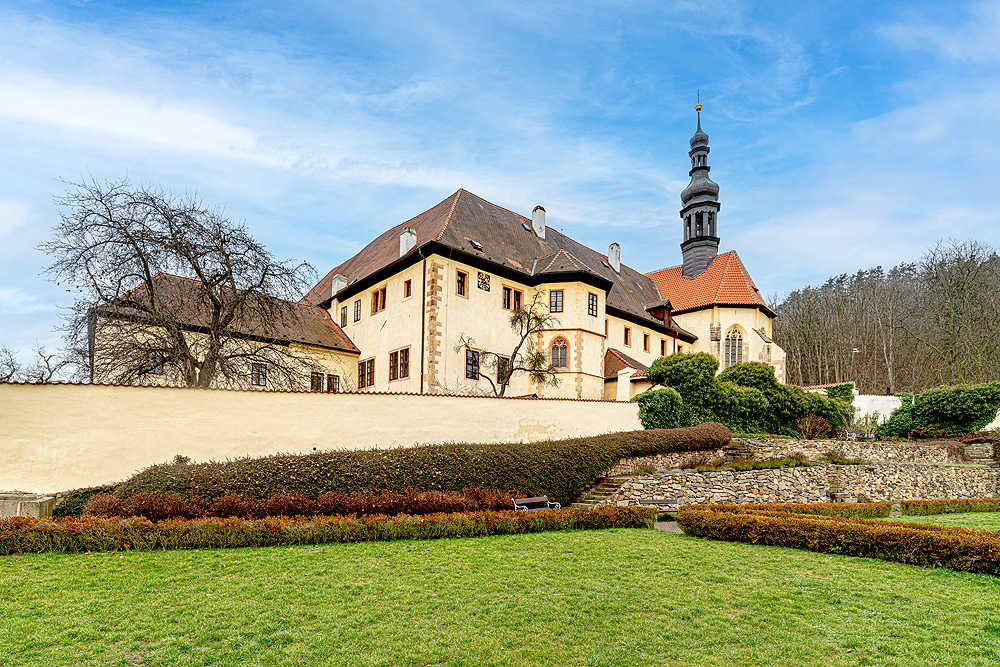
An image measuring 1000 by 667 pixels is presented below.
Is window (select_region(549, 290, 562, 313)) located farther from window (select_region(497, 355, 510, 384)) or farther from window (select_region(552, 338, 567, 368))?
window (select_region(497, 355, 510, 384))

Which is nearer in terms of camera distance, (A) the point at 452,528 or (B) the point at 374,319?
(A) the point at 452,528

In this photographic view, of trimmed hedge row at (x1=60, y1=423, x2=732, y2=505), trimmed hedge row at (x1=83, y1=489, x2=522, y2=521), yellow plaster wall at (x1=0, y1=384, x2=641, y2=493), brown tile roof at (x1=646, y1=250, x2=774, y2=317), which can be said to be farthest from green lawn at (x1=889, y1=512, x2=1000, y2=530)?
brown tile roof at (x1=646, y1=250, x2=774, y2=317)

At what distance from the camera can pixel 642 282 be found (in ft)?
130

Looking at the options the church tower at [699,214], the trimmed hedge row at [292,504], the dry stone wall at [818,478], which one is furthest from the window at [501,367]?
the church tower at [699,214]

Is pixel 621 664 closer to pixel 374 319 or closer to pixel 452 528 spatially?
pixel 452 528

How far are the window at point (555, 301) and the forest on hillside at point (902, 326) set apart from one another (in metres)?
18.8

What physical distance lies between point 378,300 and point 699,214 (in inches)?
997

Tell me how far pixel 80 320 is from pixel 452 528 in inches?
485

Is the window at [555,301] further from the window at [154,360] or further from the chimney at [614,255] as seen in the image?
the window at [154,360]

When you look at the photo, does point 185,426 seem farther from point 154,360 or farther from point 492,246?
point 492,246

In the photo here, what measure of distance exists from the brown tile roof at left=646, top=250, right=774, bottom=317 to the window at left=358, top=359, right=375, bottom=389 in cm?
2063

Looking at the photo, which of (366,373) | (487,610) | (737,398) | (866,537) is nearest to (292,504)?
(487,610)

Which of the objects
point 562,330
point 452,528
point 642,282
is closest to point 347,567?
point 452,528

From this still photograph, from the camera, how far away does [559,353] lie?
27609 mm
